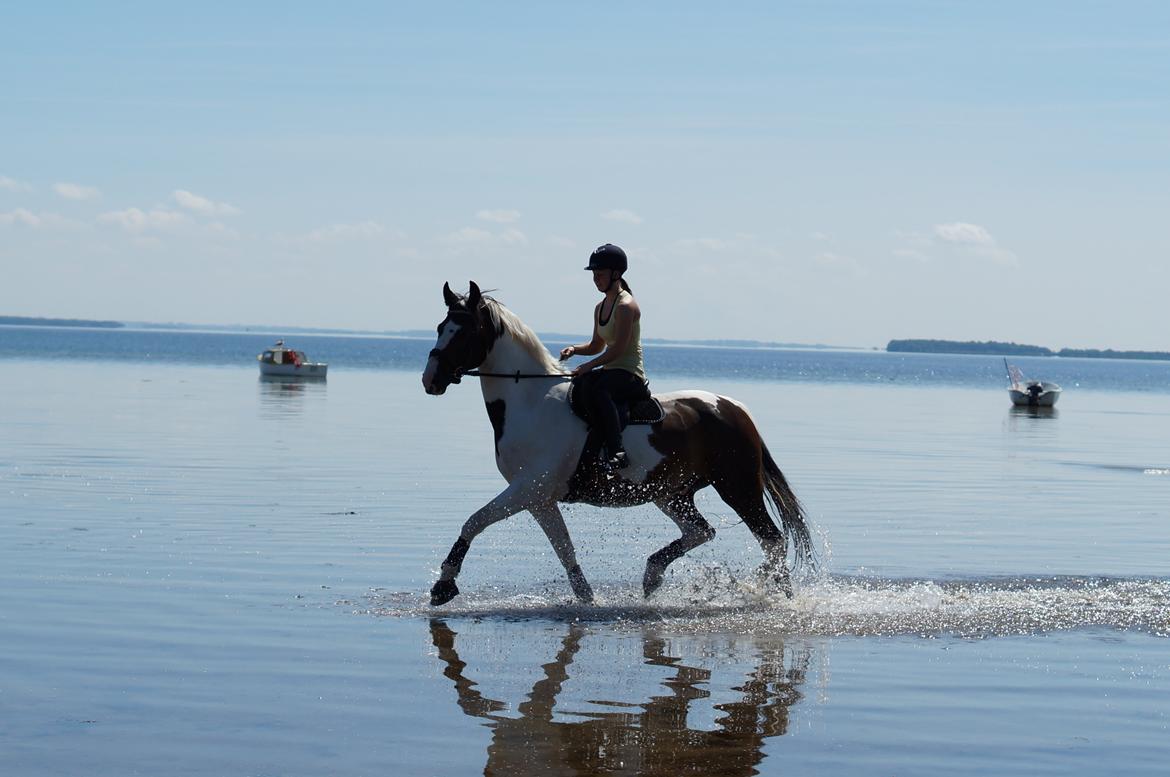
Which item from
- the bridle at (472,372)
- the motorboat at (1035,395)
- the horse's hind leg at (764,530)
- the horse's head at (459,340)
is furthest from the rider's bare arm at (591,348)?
the motorboat at (1035,395)

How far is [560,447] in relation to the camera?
1175 cm

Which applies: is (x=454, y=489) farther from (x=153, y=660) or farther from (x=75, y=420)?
(x=75, y=420)

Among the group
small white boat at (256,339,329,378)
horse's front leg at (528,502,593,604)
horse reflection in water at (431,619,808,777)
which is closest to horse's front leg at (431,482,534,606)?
horse's front leg at (528,502,593,604)

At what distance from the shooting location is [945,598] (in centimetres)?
1238

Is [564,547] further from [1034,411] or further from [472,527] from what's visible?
[1034,411]

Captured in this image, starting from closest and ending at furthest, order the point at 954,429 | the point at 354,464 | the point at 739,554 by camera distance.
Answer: the point at 739,554, the point at 354,464, the point at 954,429

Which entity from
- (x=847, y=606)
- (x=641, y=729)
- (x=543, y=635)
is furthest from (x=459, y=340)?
(x=641, y=729)

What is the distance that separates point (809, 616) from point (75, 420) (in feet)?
86.7

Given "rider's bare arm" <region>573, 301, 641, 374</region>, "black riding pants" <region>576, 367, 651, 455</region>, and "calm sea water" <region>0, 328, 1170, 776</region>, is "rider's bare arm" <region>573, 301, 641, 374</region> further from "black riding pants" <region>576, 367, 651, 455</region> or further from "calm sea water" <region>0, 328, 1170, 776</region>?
"calm sea water" <region>0, 328, 1170, 776</region>

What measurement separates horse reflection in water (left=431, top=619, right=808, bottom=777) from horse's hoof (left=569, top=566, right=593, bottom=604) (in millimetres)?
2348

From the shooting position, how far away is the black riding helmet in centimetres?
1188

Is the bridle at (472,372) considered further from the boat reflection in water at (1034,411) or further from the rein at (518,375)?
the boat reflection in water at (1034,411)

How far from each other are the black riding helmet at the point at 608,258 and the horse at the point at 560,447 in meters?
0.74

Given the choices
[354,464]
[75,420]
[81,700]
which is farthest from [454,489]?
[75,420]
